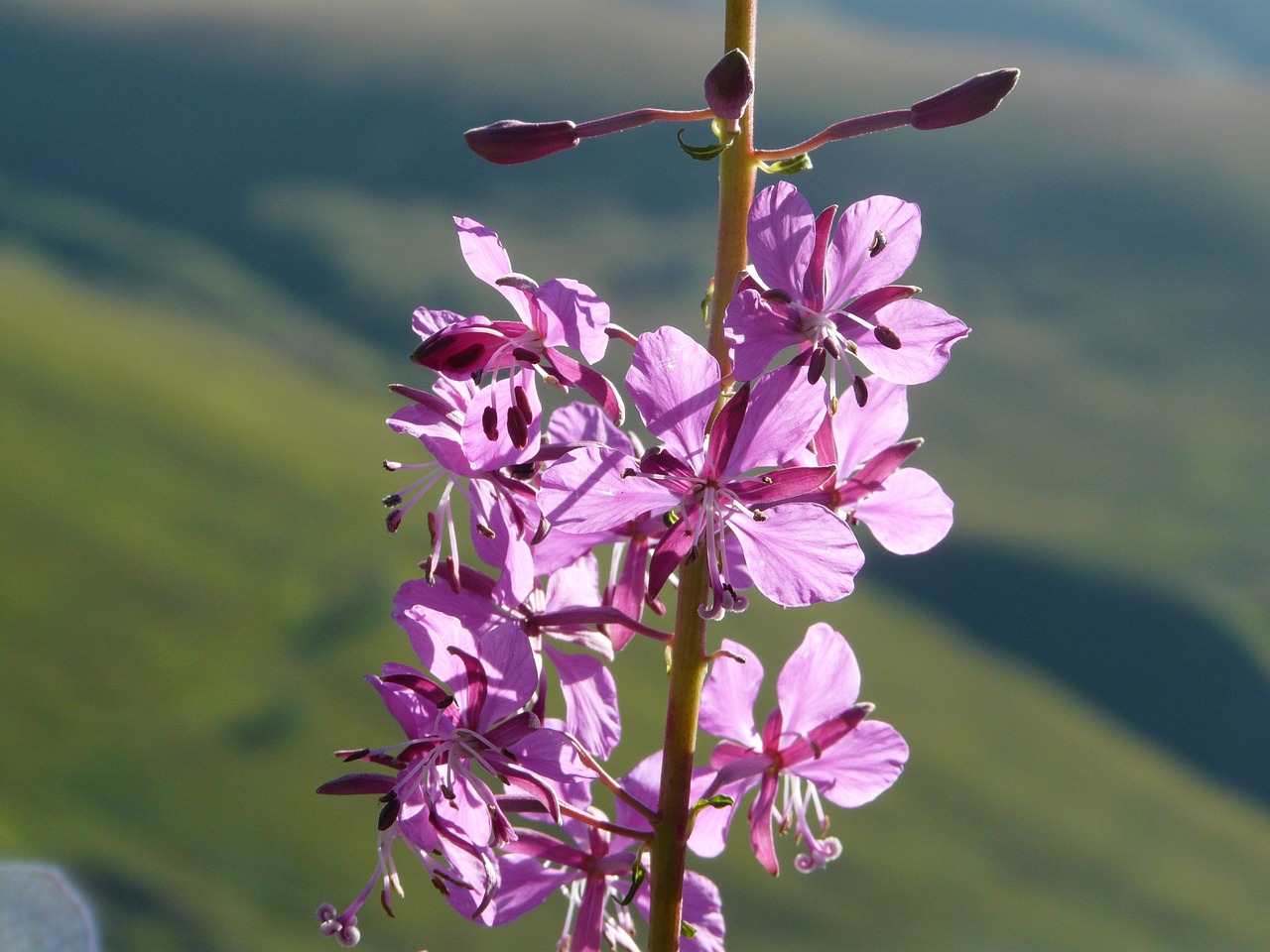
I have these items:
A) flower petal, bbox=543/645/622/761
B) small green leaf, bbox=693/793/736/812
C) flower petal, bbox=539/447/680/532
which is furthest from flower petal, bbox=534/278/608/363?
small green leaf, bbox=693/793/736/812

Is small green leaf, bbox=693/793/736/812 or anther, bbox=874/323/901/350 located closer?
anther, bbox=874/323/901/350

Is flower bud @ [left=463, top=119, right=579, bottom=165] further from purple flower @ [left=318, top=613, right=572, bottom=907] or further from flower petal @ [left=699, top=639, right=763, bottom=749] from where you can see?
flower petal @ [left=699, top=639, right=763, bottom=749]

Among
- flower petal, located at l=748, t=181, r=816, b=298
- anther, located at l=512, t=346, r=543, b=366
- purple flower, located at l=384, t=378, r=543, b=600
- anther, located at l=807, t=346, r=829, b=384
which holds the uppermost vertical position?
flower petal, located at l=748, t=181, r=816, b=298

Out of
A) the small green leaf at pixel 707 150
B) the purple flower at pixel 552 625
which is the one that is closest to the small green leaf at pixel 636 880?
the purple flower at pixel 552 625

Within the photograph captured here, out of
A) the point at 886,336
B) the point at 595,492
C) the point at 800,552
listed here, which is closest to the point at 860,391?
the point at 886,336

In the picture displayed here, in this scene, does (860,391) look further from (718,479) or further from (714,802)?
(714,802)

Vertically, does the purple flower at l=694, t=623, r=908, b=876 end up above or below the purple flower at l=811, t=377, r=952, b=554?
below

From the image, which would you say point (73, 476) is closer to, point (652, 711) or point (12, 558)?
point (12, 558)

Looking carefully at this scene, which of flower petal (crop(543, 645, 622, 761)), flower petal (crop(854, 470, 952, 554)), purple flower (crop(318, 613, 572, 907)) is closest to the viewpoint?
purple flower (crop(318, 613, 572, 907))
